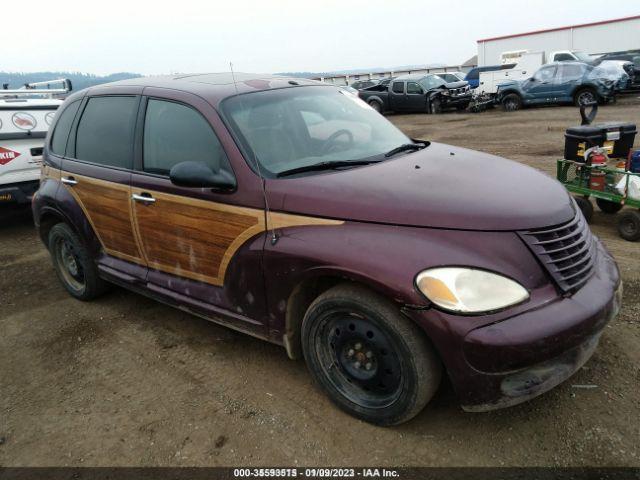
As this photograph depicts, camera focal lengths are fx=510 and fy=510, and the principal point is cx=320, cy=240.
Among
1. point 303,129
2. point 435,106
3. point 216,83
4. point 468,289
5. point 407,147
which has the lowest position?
point 435,106

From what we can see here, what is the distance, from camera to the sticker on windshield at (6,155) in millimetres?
6306

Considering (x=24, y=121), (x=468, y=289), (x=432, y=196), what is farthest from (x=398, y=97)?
(x=468, y=289)

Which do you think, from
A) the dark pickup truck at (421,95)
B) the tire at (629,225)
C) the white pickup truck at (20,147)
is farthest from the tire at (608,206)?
the dark pickup truck at (421,95)

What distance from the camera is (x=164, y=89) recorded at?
351 cm

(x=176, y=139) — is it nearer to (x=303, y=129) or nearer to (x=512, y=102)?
(x=303, y=129)

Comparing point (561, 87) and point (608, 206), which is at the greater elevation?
point (561, 87)

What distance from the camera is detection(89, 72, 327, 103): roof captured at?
10.9 ft

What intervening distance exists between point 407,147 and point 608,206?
366cm

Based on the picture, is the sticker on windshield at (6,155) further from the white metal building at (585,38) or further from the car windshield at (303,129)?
the white metal building at (585,38)

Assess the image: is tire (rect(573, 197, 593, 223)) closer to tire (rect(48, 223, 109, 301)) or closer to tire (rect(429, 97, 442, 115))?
tire (rect(48, 223, 109, 301))

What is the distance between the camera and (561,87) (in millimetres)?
18562

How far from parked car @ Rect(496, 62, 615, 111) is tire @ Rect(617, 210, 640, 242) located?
→ 1410cm

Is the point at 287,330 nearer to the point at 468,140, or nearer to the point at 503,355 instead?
the point at 503,355

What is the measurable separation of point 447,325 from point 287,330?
1.02m
